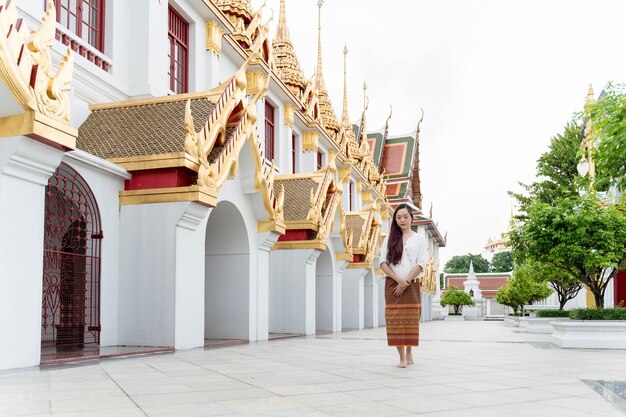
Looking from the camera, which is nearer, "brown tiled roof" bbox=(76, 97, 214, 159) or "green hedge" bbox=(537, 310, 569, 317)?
"brown tiled roof" bbox=(76, 97, 214, 159)

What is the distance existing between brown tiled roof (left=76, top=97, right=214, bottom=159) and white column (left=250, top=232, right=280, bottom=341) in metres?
3.46

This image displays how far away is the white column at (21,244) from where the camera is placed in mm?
6770

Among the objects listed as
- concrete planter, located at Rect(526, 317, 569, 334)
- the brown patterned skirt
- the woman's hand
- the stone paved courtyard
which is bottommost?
concrete planter, located at Rect(526, 317, 569, 334)

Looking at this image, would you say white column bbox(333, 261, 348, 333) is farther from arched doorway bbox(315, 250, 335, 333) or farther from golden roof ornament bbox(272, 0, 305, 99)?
golden roof ornament bbox(272, 0, 305, 99)

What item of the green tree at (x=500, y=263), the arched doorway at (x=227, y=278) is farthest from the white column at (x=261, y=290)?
the green tree at (x=500, y=263)

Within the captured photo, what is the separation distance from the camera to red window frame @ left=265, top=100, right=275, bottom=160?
66.7ft

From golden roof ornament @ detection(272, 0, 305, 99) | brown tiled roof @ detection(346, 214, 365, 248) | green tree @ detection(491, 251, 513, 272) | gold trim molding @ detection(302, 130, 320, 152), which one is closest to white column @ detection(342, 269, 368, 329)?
brown tiled roof @ detection(346, 214, 365, 248)

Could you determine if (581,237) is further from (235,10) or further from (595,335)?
(235,10)

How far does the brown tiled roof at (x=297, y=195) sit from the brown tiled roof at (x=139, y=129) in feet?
18.8

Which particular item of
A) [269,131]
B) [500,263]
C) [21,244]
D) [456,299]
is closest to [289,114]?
[269,131]

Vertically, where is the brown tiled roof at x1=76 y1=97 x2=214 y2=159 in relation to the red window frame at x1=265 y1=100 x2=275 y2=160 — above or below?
below

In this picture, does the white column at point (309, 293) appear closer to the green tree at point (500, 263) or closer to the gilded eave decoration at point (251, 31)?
the gilded eave decoration at point (251, 31)

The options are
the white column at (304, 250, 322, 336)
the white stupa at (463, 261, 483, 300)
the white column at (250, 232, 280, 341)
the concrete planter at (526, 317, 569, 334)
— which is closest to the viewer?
the white column at (250, 232, 280, 341)

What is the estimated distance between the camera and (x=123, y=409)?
14.3ft
